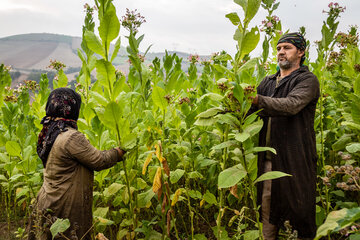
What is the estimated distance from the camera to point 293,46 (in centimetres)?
232

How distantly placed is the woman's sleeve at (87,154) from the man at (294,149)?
1.23 m

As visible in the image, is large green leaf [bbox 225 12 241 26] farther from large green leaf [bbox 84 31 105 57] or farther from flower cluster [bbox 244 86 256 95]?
large green leaf [bbox 84 31 105 57]

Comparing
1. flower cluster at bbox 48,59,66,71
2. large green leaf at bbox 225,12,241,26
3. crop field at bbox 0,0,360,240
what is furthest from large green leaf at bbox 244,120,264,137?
flower cluster at bbox 48,59,66,71

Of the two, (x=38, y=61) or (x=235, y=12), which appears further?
(x=38, y=61)

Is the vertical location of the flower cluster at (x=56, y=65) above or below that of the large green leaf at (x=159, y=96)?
above

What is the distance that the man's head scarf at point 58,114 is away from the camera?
221 cm

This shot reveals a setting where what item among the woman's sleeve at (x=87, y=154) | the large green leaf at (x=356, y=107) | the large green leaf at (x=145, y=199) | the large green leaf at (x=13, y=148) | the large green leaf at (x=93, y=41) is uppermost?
the large green leaf at (x=93, y=41)

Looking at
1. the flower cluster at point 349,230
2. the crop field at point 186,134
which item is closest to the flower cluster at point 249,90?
the crop field at point 186,134

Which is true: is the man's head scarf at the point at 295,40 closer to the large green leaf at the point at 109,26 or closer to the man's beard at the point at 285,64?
the man's beard at the point at 285,64

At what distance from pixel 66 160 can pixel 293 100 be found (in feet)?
5.76

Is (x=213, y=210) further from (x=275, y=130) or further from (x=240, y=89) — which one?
(x=240, y=89)

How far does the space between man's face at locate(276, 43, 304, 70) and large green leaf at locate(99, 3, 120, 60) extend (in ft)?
4.43

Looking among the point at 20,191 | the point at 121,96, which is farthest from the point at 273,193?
the point at 20,191

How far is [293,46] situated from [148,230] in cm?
198
